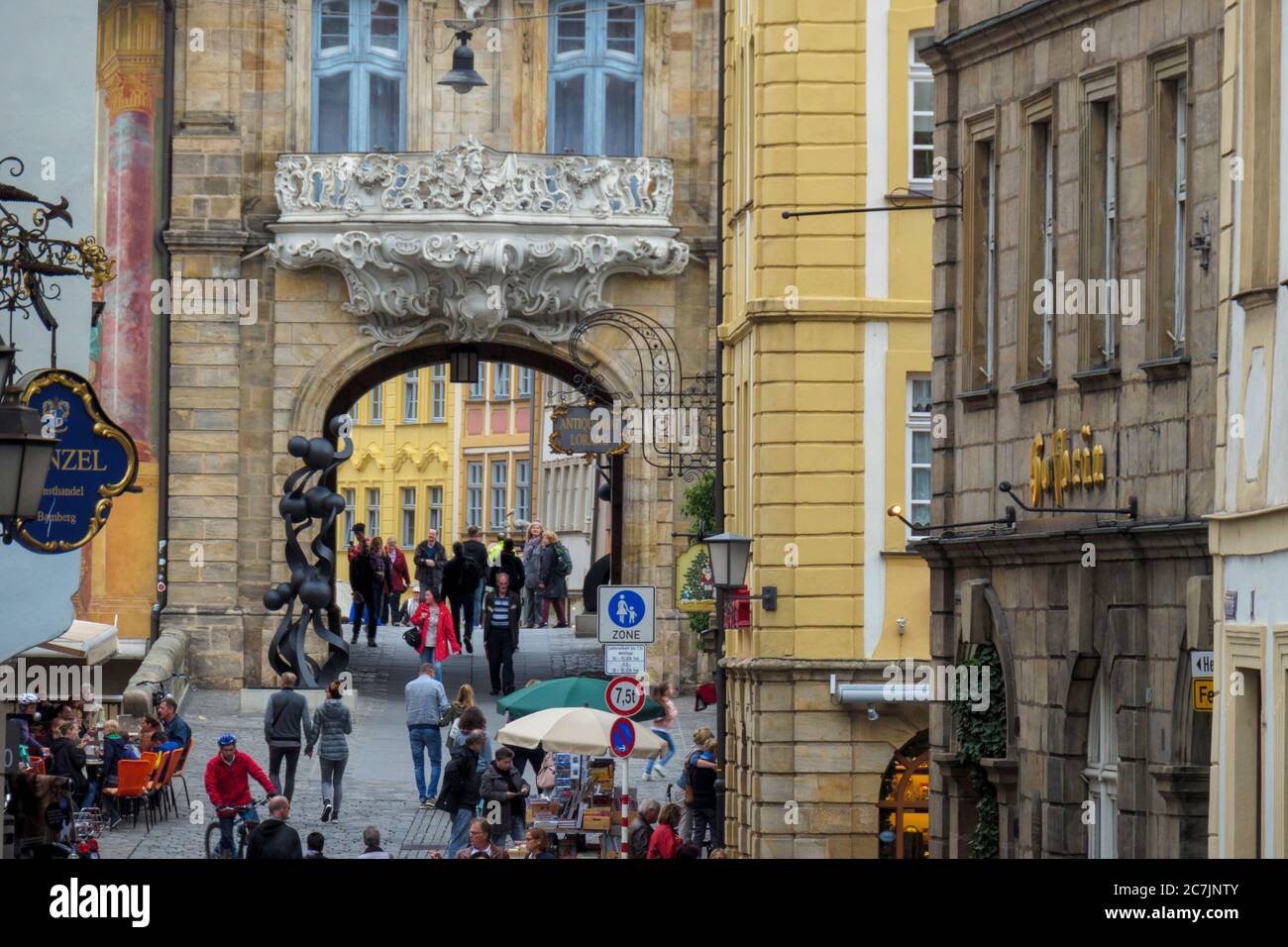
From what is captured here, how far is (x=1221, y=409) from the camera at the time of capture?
15211 mm

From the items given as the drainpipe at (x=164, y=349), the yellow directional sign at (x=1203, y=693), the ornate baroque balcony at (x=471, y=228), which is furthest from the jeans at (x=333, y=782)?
the ornate baroque balcony at (x=471, y=228)

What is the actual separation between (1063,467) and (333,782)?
398 inches

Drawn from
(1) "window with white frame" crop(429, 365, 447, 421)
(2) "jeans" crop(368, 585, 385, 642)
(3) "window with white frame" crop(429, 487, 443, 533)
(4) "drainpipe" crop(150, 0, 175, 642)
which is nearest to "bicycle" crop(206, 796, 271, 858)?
(4) "drainpipe" crop(150, 0, 175, 642)

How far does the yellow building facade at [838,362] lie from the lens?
1081 inches

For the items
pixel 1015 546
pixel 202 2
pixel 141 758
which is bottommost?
pixel 141 758

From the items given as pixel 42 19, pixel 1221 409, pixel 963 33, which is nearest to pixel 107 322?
pixel 42 19

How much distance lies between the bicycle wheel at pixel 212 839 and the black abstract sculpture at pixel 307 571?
348 inches

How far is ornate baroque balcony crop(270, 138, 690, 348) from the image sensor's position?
128ft

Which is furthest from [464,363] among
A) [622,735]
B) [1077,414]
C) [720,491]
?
[1077,414]

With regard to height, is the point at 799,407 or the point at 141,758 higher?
the point at 799,407

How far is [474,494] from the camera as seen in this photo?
241ft

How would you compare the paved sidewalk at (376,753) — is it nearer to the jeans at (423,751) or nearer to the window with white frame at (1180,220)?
the jeans at (423,751)

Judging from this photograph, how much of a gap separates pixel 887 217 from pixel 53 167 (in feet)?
25.1
